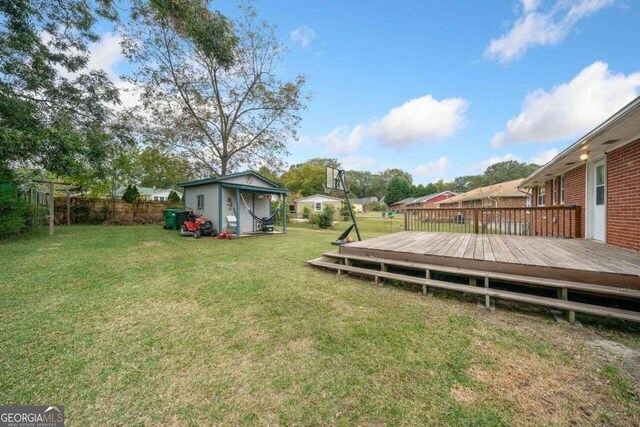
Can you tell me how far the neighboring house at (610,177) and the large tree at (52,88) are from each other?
12.0 metres

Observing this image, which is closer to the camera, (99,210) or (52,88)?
(52,88)

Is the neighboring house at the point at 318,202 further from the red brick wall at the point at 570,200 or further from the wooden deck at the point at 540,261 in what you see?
the wooden deck at the point at 540,261

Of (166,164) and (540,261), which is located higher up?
(166,164)

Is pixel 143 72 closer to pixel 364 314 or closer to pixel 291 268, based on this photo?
pixel 291 268

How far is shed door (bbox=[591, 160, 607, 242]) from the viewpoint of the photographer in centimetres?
551

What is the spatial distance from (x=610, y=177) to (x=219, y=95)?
57.0ft

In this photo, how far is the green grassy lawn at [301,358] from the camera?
1.63 m

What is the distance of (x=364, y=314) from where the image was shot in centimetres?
305

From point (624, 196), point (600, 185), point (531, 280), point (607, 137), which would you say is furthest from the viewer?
point (600, 185)

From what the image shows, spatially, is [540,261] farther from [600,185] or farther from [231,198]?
[231,198]

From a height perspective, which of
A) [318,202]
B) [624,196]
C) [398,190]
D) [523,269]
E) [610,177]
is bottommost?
[523,269]

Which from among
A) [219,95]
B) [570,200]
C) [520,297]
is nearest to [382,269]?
[520,297]

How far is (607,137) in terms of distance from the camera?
4383mm

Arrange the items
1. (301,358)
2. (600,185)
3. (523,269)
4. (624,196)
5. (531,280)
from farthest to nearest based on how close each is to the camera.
Result: (600,185)
(624,196)
(523,269)
(531,280)
(301,358)
